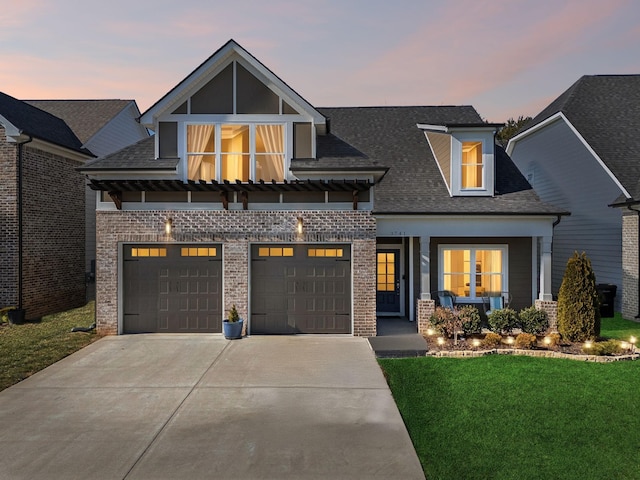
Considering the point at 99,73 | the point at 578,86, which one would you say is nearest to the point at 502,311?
the point at 578,86

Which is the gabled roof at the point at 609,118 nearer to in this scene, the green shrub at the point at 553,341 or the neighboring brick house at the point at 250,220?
the neighboring brick house at the point at 250,220

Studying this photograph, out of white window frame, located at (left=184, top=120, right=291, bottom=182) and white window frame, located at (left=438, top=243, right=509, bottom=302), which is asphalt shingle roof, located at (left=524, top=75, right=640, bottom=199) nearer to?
white window frame, located at (left=438, top=243, right=509, bottom=302)

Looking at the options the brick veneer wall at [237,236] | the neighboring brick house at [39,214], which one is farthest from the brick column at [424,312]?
the neighboring brick house at [39,214]

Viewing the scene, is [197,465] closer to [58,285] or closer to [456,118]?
[58,285]

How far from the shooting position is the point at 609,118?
16.6 m

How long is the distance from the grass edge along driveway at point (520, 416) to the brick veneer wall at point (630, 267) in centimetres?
600

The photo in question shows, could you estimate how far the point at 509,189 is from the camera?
13.0 m

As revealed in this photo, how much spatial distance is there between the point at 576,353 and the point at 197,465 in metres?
8.93

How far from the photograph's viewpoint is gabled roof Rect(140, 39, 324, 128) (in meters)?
11.6

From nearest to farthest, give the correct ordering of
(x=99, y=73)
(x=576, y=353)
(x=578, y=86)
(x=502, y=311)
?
(x=576, y=353) → (x=502, y=311) → (x=578, y=86) → (x=99, y=73)

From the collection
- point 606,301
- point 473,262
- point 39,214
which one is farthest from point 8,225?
point 606,301

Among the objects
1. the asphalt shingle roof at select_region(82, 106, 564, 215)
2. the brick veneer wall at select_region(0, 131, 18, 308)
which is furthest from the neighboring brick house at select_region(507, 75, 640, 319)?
the brick veneer wall at select_region(0, 131, 18, 308)

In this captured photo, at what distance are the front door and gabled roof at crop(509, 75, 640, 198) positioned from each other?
8364mm

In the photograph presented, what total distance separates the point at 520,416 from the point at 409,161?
31.9ft
